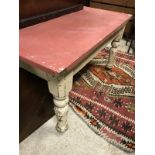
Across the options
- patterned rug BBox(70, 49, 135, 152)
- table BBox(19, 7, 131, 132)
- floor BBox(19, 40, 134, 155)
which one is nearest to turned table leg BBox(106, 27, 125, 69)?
patterned rug BBox(70, 49, 135, 152)

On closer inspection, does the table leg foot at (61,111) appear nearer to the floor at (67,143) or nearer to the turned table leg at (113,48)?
the floor at (67,143)

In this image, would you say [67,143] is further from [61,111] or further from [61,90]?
[61,90]

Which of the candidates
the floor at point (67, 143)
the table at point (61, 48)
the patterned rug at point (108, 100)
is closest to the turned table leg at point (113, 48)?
the patterned rug at point (108, 100)

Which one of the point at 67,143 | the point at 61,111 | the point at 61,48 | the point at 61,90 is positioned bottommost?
the point at 67,143

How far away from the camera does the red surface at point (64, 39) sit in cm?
72

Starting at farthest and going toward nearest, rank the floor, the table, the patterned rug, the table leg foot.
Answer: the patterned rug
the floor
the table leg foot
the table

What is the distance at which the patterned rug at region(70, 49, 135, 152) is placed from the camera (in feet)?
3.59

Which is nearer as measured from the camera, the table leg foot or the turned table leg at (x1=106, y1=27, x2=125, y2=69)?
the table leg foot

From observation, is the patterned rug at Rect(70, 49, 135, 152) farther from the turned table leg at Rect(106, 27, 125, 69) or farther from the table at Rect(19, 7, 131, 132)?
the table at Rect(19, 7, 131, 132)

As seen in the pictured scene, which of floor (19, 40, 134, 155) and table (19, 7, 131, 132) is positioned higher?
table (19, 7, 131, 132)

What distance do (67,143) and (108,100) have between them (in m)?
0.45

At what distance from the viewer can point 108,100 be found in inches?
51.4

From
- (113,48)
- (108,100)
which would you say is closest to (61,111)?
(108,100)

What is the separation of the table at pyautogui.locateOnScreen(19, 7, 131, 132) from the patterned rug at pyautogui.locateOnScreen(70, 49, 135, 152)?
0.23 m
